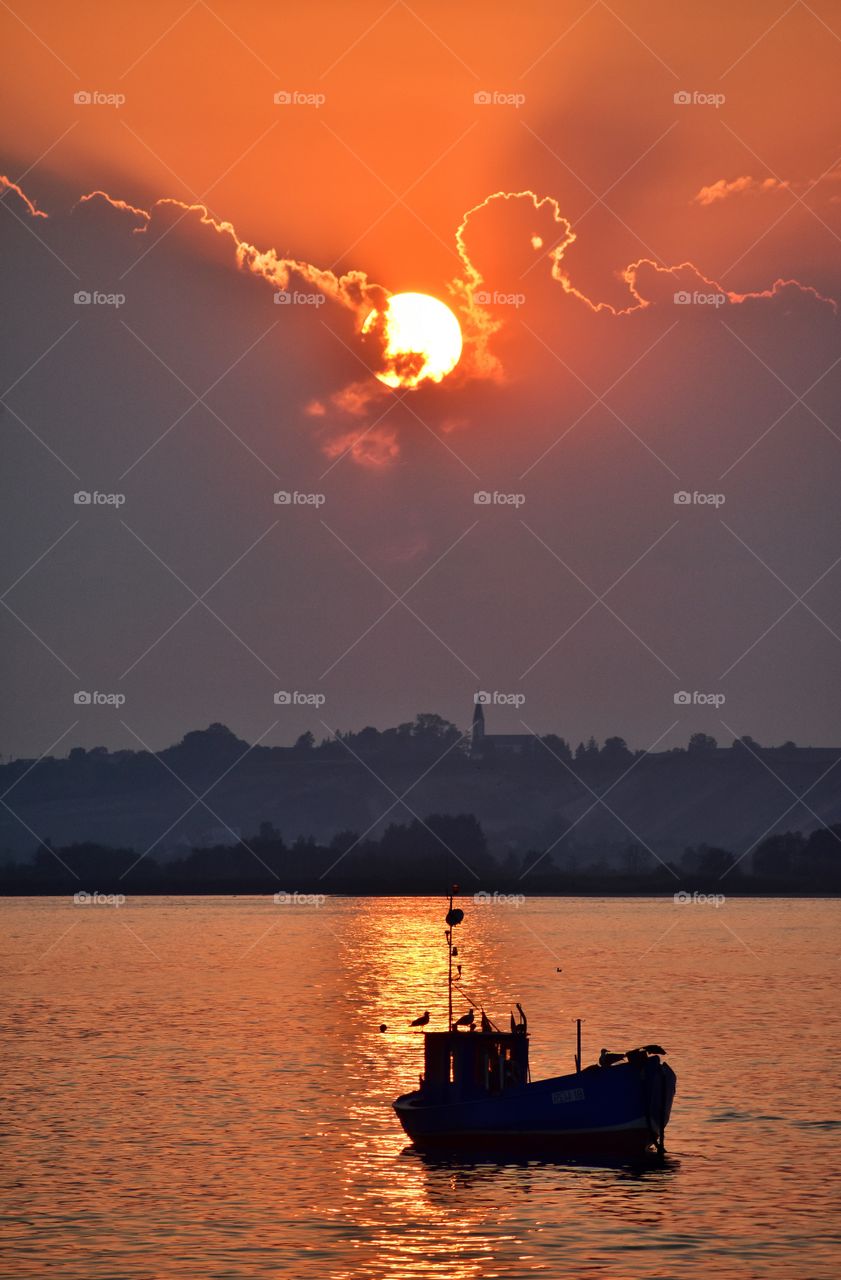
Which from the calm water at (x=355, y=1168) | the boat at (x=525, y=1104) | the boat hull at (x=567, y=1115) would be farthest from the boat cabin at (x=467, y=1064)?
the calm water at (x=355, y=1168)

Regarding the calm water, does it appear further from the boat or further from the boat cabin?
the boat cabin

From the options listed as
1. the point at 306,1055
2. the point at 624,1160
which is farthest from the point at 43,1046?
the point at 624,1160

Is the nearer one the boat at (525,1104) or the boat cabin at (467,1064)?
the boat at (525,1104)

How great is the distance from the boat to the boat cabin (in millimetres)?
38

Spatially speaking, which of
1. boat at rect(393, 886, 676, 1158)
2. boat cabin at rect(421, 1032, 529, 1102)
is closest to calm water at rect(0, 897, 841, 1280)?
boat at rect(393, 886, 676, 1158)

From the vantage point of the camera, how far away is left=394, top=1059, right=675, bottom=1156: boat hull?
63875 mm

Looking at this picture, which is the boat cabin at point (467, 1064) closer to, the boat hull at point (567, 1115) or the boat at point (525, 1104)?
the boat at point (525, 1104)

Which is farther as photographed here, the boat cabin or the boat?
the boat cabin

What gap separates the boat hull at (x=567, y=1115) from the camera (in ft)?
210

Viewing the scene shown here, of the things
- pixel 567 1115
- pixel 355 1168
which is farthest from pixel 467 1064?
pixel 355 1168

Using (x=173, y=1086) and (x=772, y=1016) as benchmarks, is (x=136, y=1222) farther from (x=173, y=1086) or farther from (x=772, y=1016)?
(x=772, y=1016)

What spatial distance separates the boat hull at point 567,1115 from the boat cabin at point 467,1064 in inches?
22.2

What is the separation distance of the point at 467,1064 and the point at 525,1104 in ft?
9.15

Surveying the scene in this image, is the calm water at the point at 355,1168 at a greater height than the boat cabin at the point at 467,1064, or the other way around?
the boat cabin at the point at 467,1064
